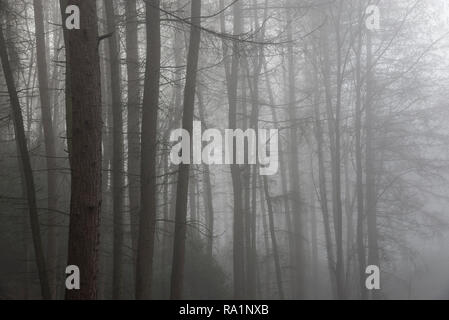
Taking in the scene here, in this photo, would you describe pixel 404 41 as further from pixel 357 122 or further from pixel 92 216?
pixel 92 216

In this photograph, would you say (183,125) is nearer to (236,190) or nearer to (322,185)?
(236,190)

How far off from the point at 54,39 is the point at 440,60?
15.3 m

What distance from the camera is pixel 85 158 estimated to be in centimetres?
539

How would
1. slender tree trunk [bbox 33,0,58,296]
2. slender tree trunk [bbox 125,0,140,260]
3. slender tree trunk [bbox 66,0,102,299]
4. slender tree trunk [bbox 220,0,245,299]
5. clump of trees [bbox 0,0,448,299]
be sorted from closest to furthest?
slender tree trunk [bbox 66,0,102,299], clump of trees [bbox 0,0,448,299], slender tree trunk [bbox 125,0,140,260], slender tree trunk [bbox 33,0,58,296], slender tree trunk [bbox 220,0,245,299]

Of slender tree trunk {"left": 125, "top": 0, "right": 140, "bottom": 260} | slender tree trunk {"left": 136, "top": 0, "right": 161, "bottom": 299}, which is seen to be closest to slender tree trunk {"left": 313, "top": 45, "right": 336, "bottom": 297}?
slender tree trunk {"left": 125, "top": 0, "right": 140, "bottom": 260}

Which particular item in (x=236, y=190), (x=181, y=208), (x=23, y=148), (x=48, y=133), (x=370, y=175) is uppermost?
(x=48, y=133)

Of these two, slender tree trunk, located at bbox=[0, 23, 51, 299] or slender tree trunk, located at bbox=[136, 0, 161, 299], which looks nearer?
slender tree trunk, located at bbox=[136, 0, 161, 299]

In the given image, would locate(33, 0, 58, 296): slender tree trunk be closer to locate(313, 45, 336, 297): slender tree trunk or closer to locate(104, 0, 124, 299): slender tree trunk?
locate(104, 0, 124, 299): slender tree trunk

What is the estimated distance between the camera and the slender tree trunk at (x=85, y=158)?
536 centimetres

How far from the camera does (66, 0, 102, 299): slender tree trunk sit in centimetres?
536

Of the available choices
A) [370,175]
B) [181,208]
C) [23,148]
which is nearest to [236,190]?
[181,208]

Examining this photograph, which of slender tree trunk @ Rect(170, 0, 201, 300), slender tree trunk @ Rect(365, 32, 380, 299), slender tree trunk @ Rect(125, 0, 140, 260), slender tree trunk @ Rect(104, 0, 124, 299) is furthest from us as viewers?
slender tree trunk @ Rect(365, 32, 380, 299)
